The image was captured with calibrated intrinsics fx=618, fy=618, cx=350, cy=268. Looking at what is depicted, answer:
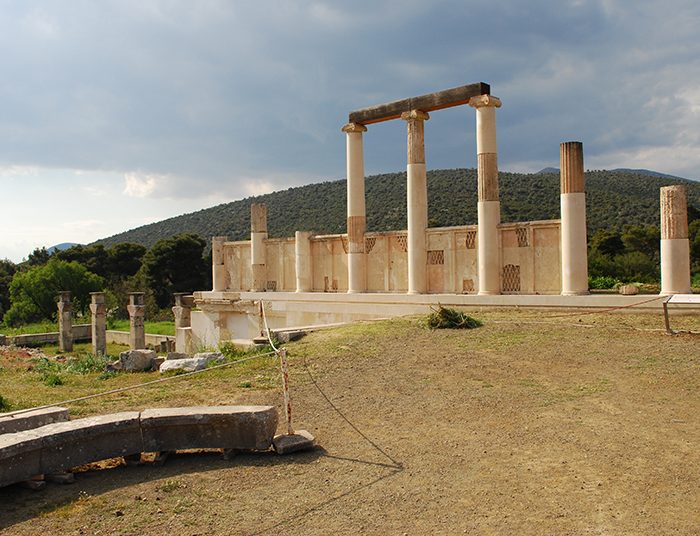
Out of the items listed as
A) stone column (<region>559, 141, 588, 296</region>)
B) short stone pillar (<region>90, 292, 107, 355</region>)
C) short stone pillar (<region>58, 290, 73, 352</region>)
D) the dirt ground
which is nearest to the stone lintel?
stone column (<region>559, 141, 588, 296</region>)

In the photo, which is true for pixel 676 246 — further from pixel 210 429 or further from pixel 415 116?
pixel 210 429

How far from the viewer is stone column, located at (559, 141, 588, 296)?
1630 centimetres

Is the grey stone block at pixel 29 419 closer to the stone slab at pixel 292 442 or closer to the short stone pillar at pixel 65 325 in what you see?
the stone slab at pixel 292 442

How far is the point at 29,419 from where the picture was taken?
7230 mm

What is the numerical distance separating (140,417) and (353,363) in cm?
492

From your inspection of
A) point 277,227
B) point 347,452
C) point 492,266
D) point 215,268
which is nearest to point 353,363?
point 347,452

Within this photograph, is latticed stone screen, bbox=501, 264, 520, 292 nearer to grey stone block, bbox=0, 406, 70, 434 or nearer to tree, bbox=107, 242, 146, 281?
grey stone block, bbox=0, 406, 70, 434

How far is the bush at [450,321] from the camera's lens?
45.8ft

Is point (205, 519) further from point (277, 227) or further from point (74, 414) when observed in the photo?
point (277, 227)

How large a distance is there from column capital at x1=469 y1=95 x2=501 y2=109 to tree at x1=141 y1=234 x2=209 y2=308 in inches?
1591

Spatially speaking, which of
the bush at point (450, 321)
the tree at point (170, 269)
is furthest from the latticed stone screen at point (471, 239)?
the tree at point (170, 269)

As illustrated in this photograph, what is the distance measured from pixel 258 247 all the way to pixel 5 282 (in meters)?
47.2

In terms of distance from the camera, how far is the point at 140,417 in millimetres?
6871

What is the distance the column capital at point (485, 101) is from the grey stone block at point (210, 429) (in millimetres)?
13207
